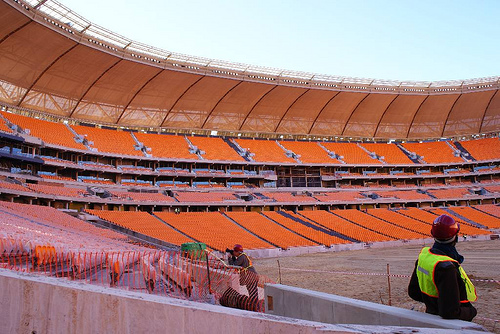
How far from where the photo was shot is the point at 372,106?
47.2 m

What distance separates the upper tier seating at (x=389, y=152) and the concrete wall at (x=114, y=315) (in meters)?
49.5

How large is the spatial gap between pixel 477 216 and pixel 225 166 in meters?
→ 27.9

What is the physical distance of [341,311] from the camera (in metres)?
4.30

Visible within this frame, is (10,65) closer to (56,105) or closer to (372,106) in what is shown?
(56,105)

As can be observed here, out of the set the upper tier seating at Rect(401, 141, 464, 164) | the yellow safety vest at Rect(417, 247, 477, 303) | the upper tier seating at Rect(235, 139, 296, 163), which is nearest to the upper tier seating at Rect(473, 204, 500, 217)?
the upper tier seating at Rect(401, 141, 464, 164)

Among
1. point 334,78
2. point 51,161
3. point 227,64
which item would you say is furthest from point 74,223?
point 334,78

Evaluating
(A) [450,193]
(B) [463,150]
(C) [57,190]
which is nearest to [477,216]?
(A) [450,193]

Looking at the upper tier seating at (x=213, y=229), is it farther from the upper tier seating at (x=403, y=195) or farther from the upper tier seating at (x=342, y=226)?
the upper tier seating at (x=403, y=195)

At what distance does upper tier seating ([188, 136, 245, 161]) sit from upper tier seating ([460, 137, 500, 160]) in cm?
3171

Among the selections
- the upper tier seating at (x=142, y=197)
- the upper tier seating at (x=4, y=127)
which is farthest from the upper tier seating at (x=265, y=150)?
the upper tier seating at (x=4, y=127)

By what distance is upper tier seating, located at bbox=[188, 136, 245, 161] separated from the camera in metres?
41.9

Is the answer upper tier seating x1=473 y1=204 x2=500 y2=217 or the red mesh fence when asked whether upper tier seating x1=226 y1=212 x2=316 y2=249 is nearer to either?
the red mesh fence

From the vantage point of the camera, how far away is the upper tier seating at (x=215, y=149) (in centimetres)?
4194

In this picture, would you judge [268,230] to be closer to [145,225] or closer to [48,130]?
[145,225]
